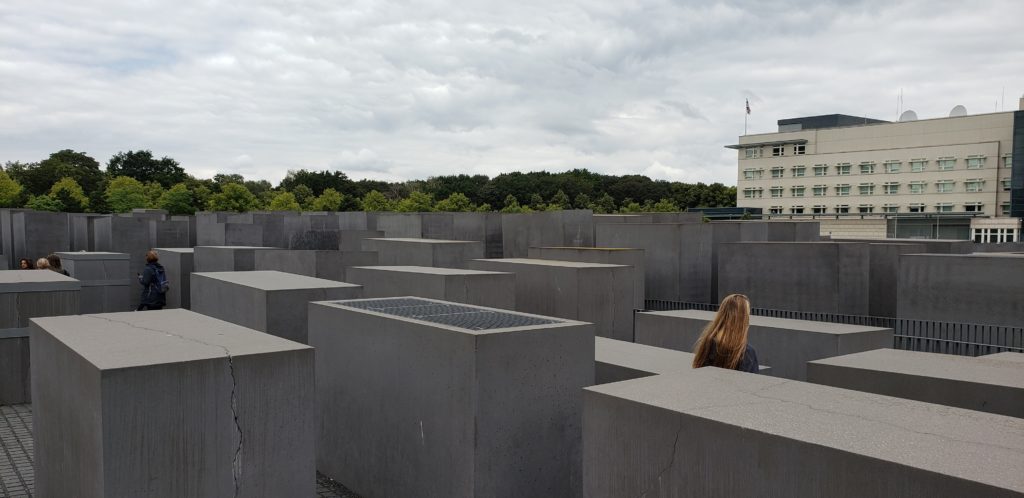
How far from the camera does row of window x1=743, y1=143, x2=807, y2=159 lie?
78.4m

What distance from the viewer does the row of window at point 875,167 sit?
65.0m

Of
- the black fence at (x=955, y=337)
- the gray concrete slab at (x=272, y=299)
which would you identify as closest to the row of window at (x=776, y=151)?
the black fence at (x=955, y=337)

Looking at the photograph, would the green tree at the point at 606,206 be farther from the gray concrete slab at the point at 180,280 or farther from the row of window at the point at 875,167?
the gray concrete slab at the point at 180,280

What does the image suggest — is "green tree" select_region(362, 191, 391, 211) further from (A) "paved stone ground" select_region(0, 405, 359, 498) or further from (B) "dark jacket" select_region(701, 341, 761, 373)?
(B) "dark jacket" select_region(701, 341, 761, 373)

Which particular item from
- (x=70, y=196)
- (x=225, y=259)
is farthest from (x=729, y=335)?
(x=70, y=196)

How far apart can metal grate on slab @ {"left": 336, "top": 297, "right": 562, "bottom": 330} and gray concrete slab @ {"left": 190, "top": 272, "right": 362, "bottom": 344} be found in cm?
82

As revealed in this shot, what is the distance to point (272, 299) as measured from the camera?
8.52 m

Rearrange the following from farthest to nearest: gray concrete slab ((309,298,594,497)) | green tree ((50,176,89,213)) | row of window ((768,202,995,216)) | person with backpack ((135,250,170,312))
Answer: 1. row of window ((768,202,995,216))
2. green tree ((50,176,89,213))
3. person with backpack ((135,250,170,312))
4. gray concrete slab ((309,298,594,497))

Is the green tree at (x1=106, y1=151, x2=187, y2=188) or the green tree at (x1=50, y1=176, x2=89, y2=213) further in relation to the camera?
the green tree at (x1=106, y1=151, x2=187, y2=188)

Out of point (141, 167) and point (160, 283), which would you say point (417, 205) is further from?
point (160, 283)

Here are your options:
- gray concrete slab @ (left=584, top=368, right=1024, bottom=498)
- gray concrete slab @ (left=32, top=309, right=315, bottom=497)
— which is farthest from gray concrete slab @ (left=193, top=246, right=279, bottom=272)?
gray concrete slab @ (left=584, top=368, right=1024, bottom=498)

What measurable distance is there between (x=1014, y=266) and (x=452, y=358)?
1071 cm

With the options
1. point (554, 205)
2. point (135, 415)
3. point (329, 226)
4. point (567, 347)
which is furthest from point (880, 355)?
point (554, 205)

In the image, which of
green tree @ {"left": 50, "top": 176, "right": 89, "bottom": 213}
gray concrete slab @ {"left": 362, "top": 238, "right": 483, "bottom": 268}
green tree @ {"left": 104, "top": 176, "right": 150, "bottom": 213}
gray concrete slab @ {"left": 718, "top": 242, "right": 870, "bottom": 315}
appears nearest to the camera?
gray concrete slab @ {"left": 718, "top": 242, "right": 870, "bottom": 315}
